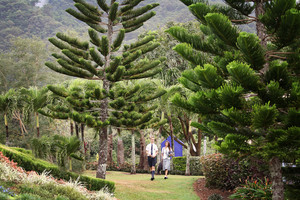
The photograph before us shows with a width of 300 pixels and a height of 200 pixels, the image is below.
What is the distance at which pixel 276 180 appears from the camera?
536 centimetres

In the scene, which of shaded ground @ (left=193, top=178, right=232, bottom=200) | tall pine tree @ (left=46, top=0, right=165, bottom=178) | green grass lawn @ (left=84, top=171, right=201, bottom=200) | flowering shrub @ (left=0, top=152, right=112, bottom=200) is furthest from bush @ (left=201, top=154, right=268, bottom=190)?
flowering shrub @ (left=0, top=152, right=112, bottom=200)

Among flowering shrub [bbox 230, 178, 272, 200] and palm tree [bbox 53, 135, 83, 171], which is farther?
palm tree [bbox 53, 135, 83, 171]

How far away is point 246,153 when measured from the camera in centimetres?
504

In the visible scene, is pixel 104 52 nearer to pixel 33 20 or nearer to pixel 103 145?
pixel 103 145

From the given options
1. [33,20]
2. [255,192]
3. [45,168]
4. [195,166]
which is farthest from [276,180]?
[33,20]

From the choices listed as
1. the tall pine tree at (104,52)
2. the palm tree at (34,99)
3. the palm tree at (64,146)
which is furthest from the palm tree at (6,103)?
the palm tree at (64,146)

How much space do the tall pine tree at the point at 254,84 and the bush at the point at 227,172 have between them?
2.35 m

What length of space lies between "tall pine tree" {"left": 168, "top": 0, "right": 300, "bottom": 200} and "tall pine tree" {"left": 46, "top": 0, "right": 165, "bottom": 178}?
4.24m

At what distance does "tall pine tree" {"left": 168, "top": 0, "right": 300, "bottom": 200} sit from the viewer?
191 inches

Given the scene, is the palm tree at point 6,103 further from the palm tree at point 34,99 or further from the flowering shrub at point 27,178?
the flowering shrub at point 27,178

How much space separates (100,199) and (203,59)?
3435mm

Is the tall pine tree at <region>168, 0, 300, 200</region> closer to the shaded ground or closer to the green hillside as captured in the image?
the shaded ground

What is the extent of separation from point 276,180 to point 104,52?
250 inches

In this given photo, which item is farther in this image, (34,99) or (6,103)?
(6,103)
